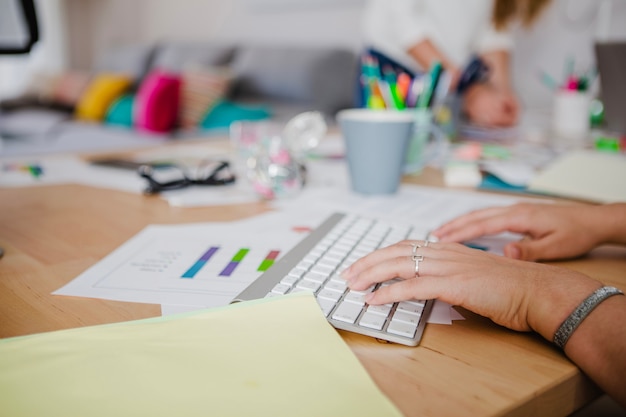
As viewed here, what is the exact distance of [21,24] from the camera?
66 cm

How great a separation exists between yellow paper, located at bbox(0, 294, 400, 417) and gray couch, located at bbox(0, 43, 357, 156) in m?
1.96

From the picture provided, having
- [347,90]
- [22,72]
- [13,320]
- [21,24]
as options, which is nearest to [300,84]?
[347,90]

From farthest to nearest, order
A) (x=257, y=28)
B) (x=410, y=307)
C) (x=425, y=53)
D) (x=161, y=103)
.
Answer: (x=257, y=28) < (x=161, y=103) < (x=425, y=53) < (x=410, y=307)

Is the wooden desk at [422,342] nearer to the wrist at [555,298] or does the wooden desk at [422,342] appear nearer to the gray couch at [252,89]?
the wrist at [555,298]

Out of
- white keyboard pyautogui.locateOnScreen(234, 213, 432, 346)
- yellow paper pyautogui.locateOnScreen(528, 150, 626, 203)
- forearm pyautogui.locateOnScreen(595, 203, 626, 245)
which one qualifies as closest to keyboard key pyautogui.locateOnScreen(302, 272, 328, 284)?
white keyboard pyautogui.locateOnScreen(234, 213, 432, 346)

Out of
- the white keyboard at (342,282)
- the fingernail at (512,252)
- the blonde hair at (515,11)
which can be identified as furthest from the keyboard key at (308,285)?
the blonde hair at (515,11)

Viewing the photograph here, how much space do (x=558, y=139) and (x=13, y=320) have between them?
1220mm

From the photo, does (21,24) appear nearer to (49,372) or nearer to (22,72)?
(49,372)

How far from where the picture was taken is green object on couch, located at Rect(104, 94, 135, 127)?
3004 mm

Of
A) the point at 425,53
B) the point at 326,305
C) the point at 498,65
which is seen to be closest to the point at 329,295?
the point at 326,305

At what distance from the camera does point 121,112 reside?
120 inches

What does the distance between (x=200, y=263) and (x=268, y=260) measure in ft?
0.23

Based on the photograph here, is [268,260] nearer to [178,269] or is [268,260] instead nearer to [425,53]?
[178,269]

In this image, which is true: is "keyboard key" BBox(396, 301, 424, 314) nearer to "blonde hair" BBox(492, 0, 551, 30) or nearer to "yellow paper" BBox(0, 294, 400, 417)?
"yellow paper" BBox(0, 294, 400, 417)
